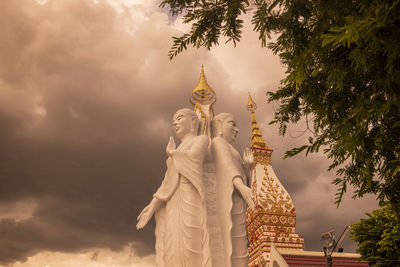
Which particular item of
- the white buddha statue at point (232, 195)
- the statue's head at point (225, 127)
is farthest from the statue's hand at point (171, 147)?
the statue's head at point (225, 127)

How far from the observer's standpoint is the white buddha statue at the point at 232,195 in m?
7.34

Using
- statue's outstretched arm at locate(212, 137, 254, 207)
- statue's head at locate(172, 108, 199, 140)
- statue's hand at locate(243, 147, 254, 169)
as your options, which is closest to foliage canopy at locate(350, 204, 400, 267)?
statue's hand at locate(243, 147, 254, 169)

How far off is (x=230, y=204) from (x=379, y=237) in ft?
33.1

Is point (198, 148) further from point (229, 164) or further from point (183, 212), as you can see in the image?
point (183, 212)

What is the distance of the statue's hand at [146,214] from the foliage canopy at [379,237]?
957 centimetres

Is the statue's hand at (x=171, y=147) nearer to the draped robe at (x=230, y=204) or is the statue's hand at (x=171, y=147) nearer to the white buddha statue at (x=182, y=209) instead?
the white buddha statue at (x=182, y=209)

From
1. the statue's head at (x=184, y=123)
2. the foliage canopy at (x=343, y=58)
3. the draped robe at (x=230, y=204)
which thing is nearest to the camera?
the foliage canopy at (x=343, y=58)

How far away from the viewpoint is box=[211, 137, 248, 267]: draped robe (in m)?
7.34

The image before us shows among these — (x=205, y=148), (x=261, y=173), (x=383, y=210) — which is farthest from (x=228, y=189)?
(x=261, y=173)

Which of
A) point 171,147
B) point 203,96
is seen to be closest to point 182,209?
point 171,147

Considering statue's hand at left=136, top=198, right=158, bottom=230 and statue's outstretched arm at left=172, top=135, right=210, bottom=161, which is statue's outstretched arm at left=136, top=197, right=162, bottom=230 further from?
statue's outstretched arm at left=172, top=135, right=210, bottom=161

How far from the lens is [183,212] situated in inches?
291

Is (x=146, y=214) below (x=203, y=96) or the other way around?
below

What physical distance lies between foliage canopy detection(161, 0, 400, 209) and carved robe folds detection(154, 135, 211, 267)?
3.09 metres
